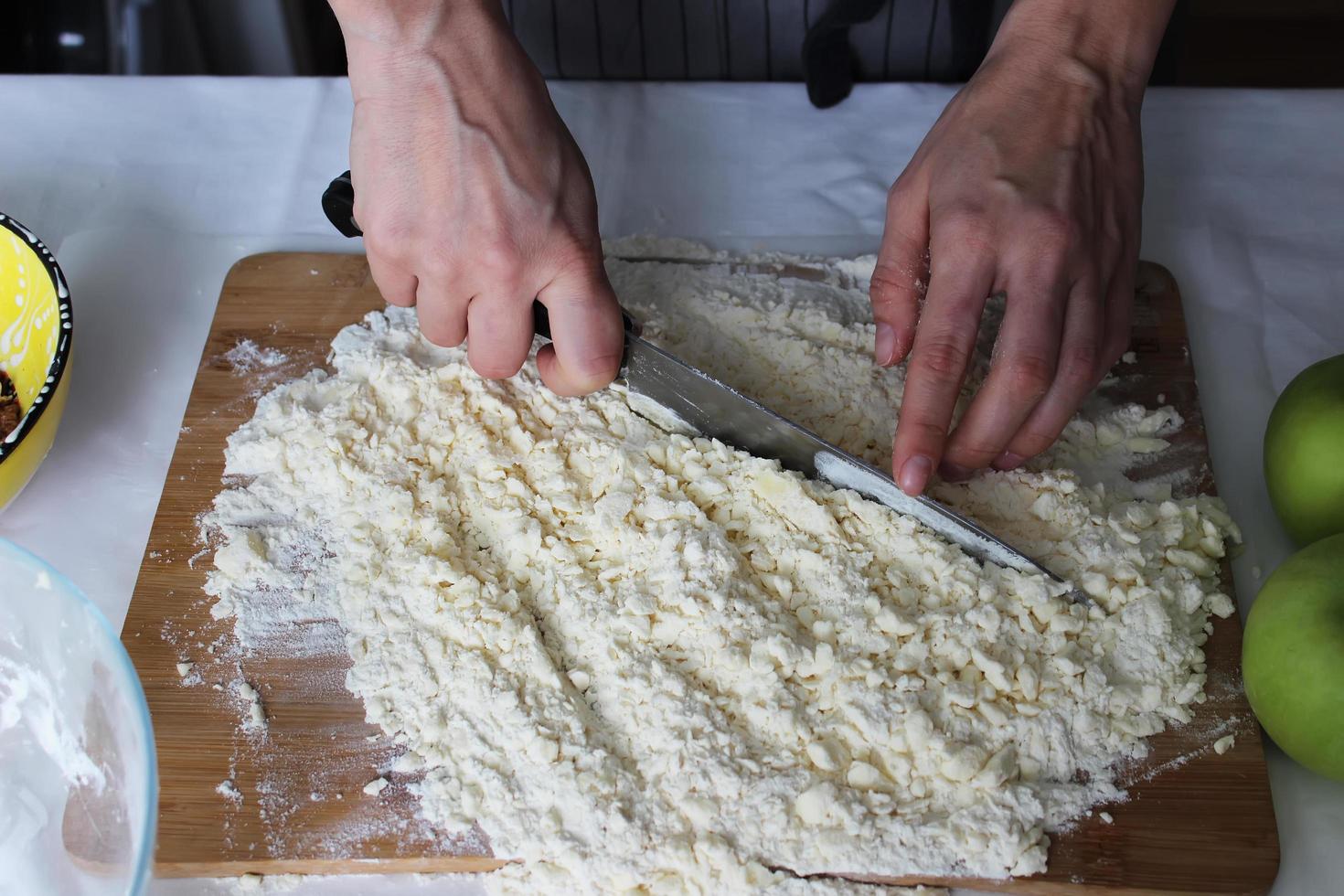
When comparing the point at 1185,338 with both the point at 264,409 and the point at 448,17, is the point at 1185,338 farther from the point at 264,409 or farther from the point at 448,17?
the point at 264,409

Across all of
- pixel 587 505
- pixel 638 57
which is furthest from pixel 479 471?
pixel 638 57

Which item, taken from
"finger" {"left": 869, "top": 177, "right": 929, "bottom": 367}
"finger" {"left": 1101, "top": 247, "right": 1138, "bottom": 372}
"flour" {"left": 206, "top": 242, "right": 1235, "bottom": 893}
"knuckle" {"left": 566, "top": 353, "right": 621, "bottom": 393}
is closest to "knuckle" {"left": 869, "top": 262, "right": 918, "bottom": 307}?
"finger" {"left": 869, "top": 177, "right": 929, "bottom": 367}

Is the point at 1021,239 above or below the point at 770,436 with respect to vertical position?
above

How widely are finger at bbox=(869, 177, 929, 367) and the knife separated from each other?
0.46ft

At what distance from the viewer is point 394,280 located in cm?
111

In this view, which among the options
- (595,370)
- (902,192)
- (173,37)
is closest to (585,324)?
(595,370)

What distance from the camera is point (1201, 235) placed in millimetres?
1522

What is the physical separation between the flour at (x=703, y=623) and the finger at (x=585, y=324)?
10 centimetres

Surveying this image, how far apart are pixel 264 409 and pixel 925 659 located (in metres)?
0.79

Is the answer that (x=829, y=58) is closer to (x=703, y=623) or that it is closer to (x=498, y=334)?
(x=498, y=334)

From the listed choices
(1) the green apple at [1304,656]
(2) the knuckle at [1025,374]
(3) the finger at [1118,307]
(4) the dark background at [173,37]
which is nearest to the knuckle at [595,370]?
(2) the knuckle at [1025,374]

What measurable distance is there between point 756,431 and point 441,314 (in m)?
0.35

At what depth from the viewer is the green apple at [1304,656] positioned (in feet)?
3.04

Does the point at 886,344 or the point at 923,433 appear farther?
the point at 886,344
